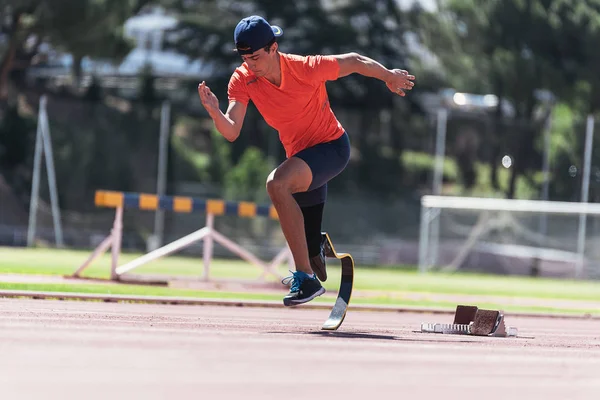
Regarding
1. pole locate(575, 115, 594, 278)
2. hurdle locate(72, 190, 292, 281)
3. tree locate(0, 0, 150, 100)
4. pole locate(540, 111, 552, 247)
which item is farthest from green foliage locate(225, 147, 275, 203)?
hurdle locate(72, 190, 292, 281)

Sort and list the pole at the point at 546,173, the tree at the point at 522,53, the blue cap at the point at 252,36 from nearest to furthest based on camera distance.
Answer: the blue cap at the point at 252,36
the pole at the point at 546,173
the tree at the point at 522,53

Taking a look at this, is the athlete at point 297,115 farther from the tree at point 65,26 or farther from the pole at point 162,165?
the tree at point 65,26

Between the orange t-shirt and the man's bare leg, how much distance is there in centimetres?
23

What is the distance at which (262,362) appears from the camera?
471 cm

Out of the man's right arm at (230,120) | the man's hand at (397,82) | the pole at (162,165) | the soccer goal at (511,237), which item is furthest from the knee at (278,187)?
the pole at (162,165)

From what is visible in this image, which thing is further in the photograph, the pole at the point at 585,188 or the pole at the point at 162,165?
the pole at the point at 162,165

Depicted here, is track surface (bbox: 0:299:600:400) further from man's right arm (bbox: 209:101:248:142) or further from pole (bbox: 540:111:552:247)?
pole (bbox: 540:111:552:247)

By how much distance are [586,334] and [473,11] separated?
34352mm

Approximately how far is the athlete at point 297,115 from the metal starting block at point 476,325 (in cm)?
79

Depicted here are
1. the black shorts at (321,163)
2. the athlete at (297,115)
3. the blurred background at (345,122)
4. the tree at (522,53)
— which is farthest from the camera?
the tree at (522,53)

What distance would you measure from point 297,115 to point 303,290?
1.10 m

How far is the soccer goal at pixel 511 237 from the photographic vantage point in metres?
31.3

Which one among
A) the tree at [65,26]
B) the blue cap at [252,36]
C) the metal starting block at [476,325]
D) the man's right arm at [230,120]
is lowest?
the metal starting block at [476,325]

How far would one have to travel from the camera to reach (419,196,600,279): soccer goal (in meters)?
31.3
